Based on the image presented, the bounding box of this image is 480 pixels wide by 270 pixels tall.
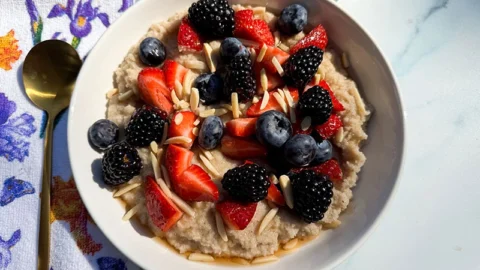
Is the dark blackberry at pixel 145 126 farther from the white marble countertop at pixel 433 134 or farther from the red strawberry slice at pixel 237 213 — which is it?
the white marble countertop at pixel 433 134

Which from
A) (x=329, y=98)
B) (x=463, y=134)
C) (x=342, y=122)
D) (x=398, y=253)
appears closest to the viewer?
(x=329, y=98)

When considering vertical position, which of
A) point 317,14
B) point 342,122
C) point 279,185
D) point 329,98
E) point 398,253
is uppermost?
point 317,14

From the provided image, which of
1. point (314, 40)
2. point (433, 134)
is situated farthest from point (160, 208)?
point (433, 134)

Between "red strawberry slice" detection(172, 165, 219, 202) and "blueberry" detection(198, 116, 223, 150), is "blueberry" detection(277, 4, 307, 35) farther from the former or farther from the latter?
"red strawberry slice" detection(172, 165, 219, 202)

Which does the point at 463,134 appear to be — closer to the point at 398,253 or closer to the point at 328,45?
the point at 398,253

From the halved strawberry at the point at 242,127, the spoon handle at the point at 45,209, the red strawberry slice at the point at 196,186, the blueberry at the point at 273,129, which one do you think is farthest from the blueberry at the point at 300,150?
the spoon handle at the point at 45,209

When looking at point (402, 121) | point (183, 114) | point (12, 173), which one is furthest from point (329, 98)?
point (12, 173)

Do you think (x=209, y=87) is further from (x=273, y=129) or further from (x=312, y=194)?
(x=312, y=194)
